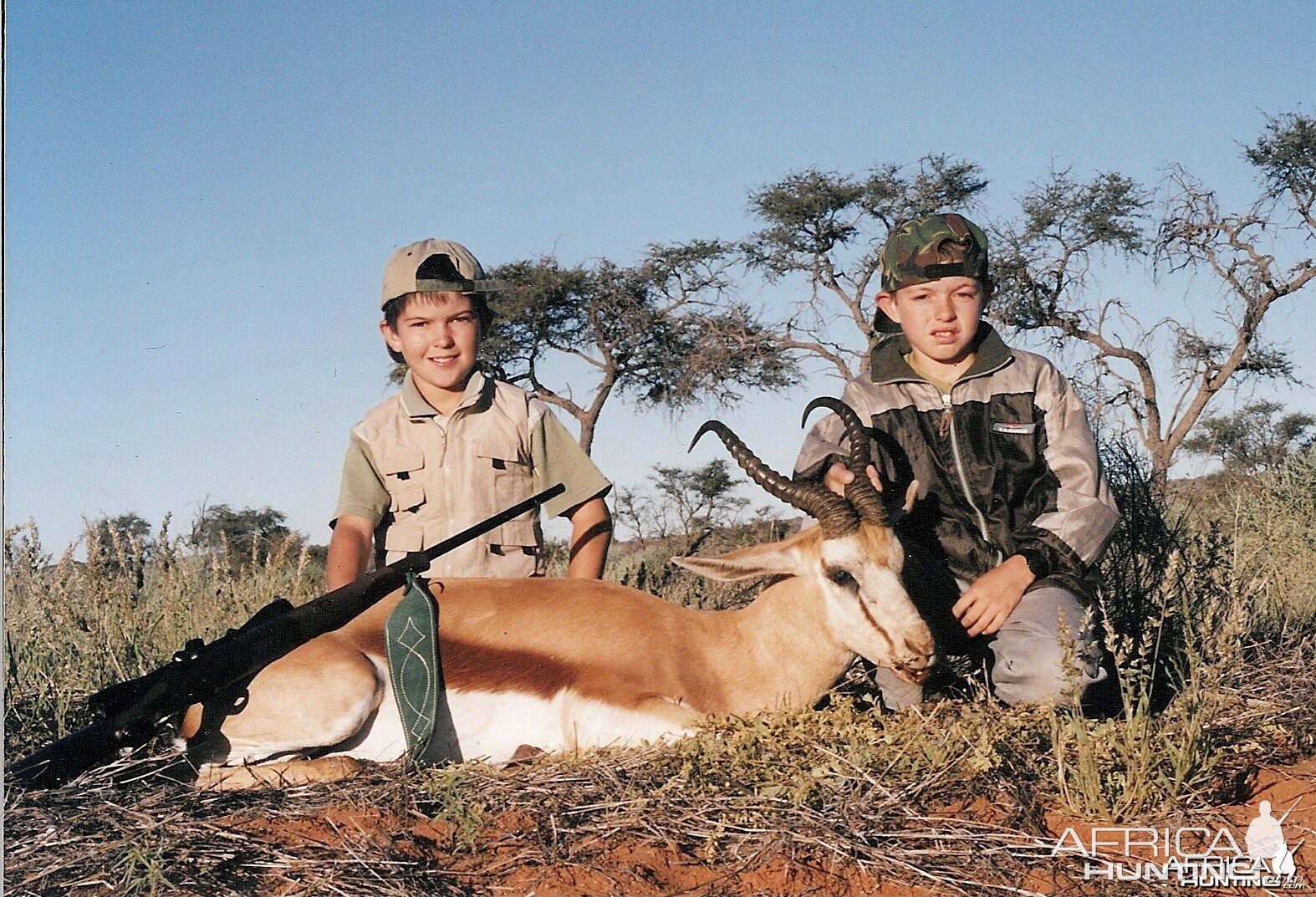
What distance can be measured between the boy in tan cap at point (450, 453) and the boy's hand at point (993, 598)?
5.58 ft

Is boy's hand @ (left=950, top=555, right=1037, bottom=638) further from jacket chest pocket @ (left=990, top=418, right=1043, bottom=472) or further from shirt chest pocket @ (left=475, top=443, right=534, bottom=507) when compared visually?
shirt chest pocket @ (left=475, top=443, right=534, bottom=507)

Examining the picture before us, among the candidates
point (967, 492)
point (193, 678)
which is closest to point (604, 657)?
point (193, 678)

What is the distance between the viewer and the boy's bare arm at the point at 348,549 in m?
5.00

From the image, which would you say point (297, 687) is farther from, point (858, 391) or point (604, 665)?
point (858, 391)

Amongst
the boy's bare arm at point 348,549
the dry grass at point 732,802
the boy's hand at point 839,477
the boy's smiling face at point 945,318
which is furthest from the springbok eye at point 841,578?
the boy's bare arm at point 348,549

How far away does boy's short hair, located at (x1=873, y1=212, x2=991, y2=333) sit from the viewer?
4.75 m

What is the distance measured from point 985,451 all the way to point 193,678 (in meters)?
3.03

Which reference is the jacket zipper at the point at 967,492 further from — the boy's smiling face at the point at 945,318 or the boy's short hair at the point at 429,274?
the boy's short hair at the point at 429,274

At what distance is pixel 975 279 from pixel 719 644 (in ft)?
5.84

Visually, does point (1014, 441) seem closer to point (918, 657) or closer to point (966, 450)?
point (966, 450)

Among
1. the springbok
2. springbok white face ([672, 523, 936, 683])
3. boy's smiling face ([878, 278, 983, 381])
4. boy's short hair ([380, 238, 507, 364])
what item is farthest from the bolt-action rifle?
boy's smiling face ([878, 278, 983, 381])

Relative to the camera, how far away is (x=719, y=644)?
4.49m

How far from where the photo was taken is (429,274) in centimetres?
535

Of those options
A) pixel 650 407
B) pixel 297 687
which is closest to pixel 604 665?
pixel 297 687
